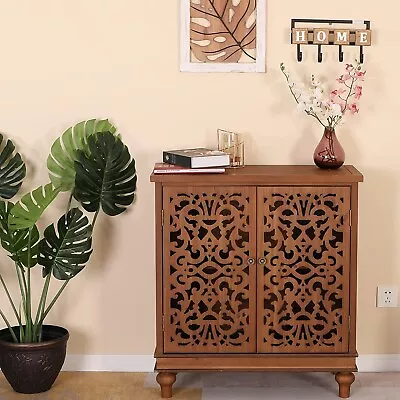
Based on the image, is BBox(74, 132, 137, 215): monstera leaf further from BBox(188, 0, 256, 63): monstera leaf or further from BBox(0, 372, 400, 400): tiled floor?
BBox(0, 372, 400, 400): tiled floor

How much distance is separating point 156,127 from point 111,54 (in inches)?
13.6

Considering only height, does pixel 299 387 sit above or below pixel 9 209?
below

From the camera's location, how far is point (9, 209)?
134 inches

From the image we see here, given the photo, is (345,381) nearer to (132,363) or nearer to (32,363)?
(132,363)

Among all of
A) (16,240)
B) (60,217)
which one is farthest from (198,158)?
(16,240)

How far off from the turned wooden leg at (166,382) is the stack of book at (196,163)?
784 mm

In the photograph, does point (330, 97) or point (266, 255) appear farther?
point (330, 97)

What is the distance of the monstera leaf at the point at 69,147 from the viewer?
3.52 m

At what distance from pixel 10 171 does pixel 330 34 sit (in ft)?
4.57

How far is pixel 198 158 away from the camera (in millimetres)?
3301

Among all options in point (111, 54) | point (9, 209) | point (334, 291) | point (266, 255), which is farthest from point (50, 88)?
point (334, 291)

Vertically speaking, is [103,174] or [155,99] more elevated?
[155,99]

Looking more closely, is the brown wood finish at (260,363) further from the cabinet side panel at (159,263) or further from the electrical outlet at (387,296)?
the electrical outlet at (387,296)

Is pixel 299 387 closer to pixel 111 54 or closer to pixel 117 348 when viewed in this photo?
pixel 117 348
